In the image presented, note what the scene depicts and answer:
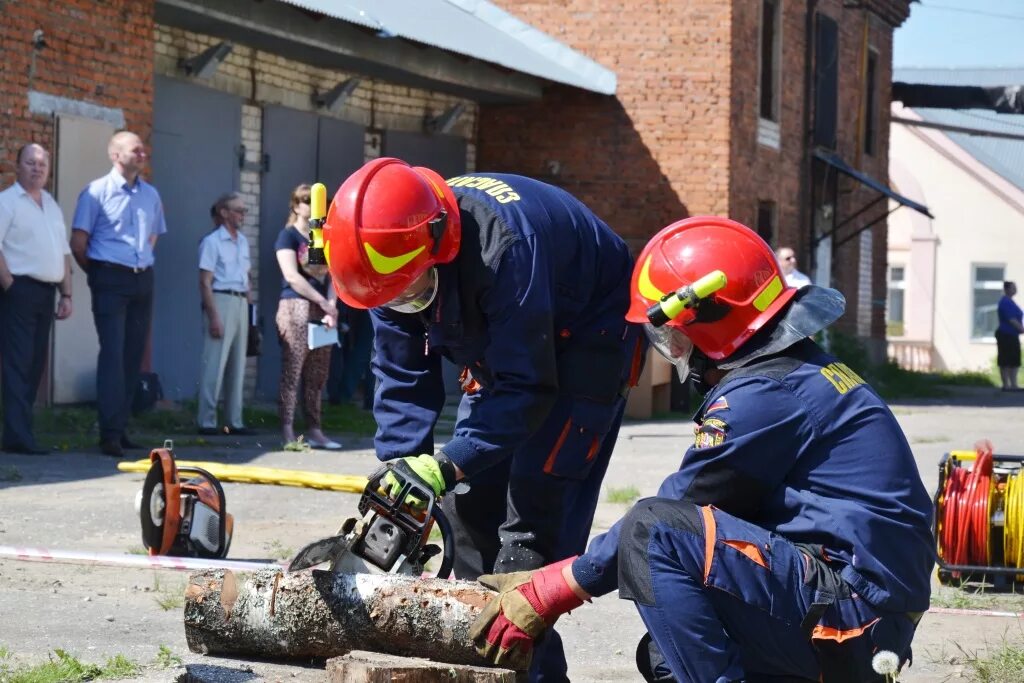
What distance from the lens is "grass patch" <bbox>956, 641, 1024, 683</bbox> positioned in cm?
490

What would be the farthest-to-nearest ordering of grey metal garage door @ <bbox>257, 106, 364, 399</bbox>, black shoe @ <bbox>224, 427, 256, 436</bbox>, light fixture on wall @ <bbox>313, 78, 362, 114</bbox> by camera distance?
1. light fixture on wall @ <bbox>313, 78, 362, 114</bbox>
2. grey metal garage door @ <bbox>257, 106, 364, 399</bbox>
3. black shoe @ <bbox>224, 427, 256, 436</bbox>

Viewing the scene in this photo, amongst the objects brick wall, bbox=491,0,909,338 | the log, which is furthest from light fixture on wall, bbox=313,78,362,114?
the log

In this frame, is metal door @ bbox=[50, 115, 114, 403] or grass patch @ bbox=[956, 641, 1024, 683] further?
metal door @ bbox=[50, 115, 114, 403]

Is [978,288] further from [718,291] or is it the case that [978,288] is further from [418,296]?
[718,291]

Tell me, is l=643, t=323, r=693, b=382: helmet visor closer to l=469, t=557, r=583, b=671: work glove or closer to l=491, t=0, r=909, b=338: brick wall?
l=469, t=557, r=583, b=671: work glove

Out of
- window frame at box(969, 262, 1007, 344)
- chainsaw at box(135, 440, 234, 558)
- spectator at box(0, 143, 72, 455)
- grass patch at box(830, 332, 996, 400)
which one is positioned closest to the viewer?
chainsaw at box(135, 440, 234, 558)

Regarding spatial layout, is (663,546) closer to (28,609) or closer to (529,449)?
(529,449)

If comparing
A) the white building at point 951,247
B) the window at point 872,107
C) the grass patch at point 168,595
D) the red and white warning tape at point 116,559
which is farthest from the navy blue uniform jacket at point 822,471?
the white building at point 951,247

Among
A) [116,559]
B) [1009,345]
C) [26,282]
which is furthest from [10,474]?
[1009,345]

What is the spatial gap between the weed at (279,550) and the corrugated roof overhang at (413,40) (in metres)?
6.37

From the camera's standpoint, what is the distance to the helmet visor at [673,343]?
13.3 ft

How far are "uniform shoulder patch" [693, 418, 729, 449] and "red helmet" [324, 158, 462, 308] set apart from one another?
0.95 m

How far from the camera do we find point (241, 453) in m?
10.4

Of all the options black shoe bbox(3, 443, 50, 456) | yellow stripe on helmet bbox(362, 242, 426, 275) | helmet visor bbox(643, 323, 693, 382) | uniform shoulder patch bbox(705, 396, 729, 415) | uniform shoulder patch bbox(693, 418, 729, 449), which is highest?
yellow stripe on helmet bbox(362, 242, 426, 275)
